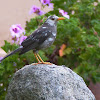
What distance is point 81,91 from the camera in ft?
14.0

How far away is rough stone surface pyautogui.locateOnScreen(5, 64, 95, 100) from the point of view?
404 cm

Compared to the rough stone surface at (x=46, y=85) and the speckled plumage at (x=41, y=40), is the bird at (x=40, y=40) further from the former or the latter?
the rough stone surface at (x=46, y=85)

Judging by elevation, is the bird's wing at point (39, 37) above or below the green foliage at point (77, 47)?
above

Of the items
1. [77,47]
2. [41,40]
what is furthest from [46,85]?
[77,47]

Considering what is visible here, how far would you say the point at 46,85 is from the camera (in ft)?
13.3

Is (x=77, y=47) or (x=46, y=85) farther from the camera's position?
(x=77, y=47)

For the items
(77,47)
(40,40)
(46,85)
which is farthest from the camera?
(77,47)

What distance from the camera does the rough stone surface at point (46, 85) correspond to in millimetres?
4035

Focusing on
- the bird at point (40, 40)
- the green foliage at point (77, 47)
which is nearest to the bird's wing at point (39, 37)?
the bird at point (40, 40)

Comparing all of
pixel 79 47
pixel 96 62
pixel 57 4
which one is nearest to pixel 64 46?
pixel 79 47

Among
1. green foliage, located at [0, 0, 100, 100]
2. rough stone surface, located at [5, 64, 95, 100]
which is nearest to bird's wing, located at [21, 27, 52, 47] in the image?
rough stone surface, located at [5, 64, 95, 100]

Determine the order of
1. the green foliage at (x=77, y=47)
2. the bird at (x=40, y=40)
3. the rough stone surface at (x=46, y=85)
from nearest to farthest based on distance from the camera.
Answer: the rough stone surface at (x=46, y=85)
the bird at (x=40, y=40)
the green foliage at (x=77, y=47)

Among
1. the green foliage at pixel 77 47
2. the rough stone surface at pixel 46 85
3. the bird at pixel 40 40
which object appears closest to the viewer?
the rough stone surface at pixel 46 85

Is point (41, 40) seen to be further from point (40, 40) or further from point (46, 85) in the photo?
point (46, 85)
